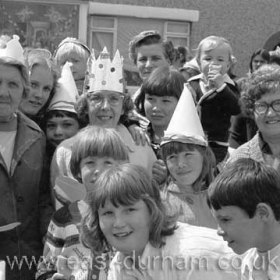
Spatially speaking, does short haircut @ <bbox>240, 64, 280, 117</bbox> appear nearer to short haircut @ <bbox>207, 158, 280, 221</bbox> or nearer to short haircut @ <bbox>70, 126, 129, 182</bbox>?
short haircut @ <bbox>70, 126, 129, 182</bbox>

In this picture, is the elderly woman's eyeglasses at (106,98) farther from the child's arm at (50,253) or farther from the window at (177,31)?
the window at (177,31)

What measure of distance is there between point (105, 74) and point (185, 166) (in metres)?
0.92

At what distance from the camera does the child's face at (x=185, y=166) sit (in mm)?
3826

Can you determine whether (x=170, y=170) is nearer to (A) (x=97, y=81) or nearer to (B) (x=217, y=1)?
(A) (x=97, y=81)

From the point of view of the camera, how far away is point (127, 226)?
9.68 feet

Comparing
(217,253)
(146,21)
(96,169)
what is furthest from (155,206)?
(146,21)

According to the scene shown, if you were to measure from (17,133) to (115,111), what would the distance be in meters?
0.70

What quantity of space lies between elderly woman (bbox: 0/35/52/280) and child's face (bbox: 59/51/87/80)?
139cm

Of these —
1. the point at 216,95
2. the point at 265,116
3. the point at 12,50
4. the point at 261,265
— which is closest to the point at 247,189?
the point at 261,265

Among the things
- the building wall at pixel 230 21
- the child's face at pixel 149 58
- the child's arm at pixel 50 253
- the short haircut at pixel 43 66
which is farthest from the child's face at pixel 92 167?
the building wall at pixel 230 21

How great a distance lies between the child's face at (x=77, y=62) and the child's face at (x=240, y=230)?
2597 mm

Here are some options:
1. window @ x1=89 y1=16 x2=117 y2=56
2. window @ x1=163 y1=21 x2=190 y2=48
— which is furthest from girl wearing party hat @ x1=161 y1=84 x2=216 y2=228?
window @ x1=163 y1=21 x2=190 y2=48

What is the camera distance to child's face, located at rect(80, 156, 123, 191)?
3.48 m

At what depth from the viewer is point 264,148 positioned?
403cm
